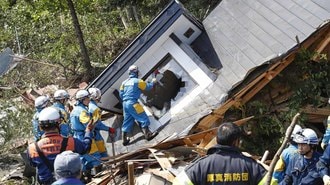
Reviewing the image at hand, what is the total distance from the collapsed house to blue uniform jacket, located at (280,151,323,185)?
6.40 ft

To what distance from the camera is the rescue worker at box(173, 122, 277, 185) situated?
4038 mm

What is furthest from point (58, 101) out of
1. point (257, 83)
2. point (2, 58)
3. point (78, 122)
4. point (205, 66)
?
point (2, 58)

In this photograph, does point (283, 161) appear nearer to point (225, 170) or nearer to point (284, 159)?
point (284, 159)

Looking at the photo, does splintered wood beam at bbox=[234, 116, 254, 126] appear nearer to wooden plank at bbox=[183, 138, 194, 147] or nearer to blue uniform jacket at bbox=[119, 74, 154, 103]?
wooden plank at bbox=[183, 138, 194, 147]

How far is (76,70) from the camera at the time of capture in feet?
54.3

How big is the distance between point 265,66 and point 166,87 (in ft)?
7.96

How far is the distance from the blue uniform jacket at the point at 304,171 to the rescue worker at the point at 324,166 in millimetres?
66

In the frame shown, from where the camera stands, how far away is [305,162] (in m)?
6.14

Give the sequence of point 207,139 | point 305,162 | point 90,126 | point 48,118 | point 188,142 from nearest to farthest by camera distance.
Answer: point 48,118 < point 305,162 < point 90,126 < point 188,142 < point 207,139

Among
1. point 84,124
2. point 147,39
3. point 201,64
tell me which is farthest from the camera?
point 147,39

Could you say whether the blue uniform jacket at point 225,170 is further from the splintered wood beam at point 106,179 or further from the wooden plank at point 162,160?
the splintered wood beam at point 106,179

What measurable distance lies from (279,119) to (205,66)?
1728 mm

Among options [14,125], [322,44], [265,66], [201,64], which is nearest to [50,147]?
[265,66]

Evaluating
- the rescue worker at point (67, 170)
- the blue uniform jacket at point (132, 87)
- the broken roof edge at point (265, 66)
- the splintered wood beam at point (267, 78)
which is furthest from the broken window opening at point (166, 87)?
the rescue worker at point (67, 170)
